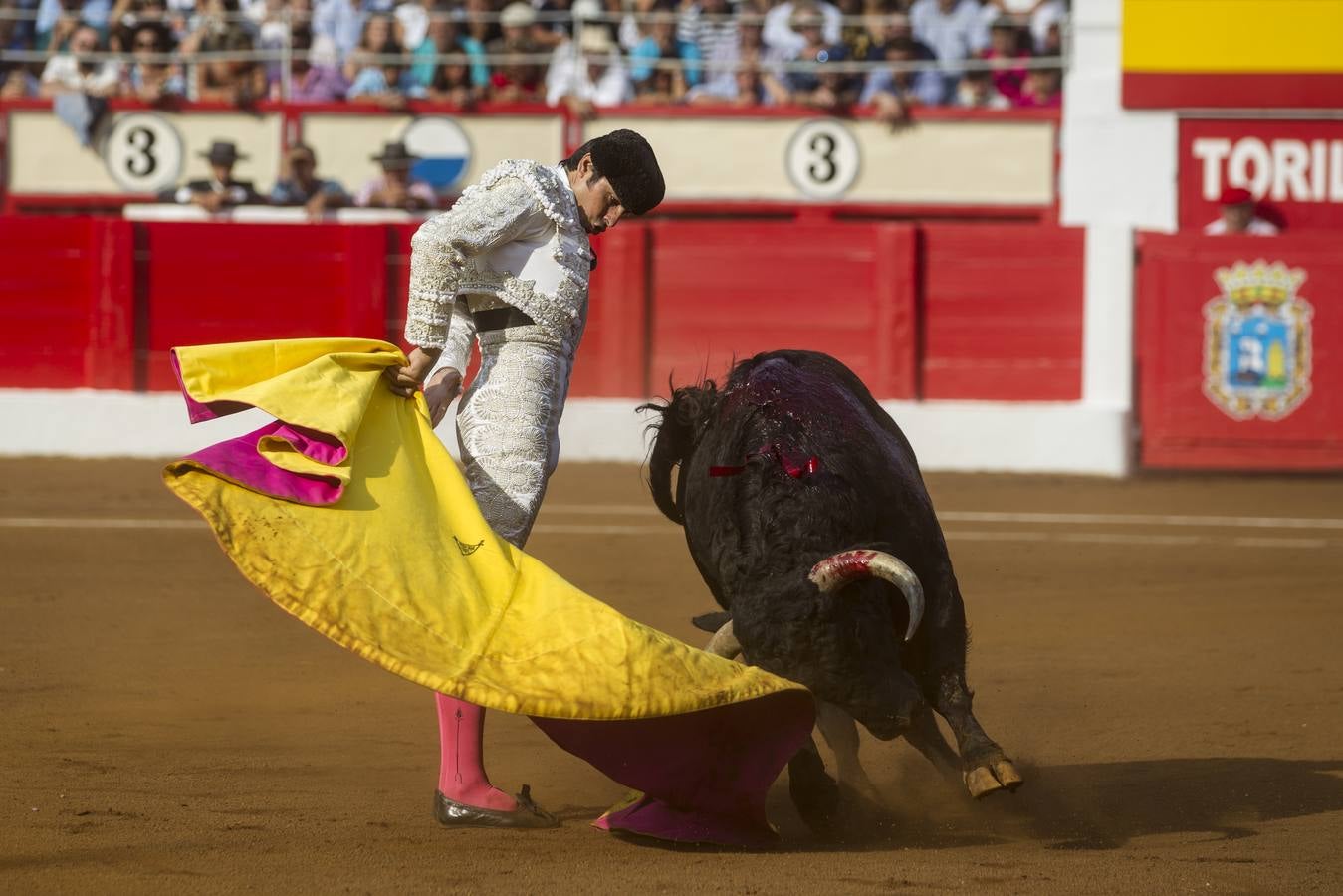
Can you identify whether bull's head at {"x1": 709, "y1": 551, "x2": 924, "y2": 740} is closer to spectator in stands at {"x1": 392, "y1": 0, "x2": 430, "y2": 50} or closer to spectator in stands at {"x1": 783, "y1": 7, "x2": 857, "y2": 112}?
spectator in stands at {"x1": 783, "y1": 7, "x2": 857, "y2": 112}

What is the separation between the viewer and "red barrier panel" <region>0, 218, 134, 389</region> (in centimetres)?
952

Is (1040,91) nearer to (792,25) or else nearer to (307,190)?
(792,25)

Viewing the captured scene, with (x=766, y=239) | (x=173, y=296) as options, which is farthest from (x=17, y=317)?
(x=766, y=239)

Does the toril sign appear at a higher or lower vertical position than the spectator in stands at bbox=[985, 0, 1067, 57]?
lower

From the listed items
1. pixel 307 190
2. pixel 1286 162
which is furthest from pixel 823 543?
pixel 1286 162

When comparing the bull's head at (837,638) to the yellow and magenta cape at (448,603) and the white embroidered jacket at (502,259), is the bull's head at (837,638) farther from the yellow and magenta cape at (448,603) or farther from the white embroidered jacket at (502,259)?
the white embroidered jacket at (502,259)

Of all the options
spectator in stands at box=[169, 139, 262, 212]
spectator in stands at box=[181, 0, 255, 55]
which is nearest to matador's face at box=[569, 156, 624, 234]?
spectator in stands at box=[169, 139, 262, 212]

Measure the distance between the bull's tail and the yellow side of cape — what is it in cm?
56

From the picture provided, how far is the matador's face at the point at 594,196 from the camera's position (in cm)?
330

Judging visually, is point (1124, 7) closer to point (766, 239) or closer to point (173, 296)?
point (766, 239)

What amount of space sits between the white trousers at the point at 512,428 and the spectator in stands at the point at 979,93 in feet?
27.6

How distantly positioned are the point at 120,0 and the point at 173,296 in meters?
3.03

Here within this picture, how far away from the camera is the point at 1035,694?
4598 mm

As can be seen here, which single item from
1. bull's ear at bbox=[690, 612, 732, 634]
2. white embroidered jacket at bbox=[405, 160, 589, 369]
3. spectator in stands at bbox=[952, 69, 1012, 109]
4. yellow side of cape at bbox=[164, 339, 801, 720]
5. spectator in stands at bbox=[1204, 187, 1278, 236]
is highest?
spectator in stands at bbox=[952, 69, 1012, 109]
